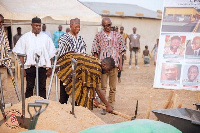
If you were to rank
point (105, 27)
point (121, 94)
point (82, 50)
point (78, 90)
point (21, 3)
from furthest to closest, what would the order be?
point (21, 3) → point (121, 94) → point (105, 27) → point (82, 50) → point (78, 90)

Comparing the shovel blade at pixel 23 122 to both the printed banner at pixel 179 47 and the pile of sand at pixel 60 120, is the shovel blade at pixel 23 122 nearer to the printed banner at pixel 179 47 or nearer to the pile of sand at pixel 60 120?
the pile of sand at pixel 60 120

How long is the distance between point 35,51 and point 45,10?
13.8ft

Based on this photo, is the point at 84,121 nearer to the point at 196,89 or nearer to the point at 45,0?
the point at 196,89

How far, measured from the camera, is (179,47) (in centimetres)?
864

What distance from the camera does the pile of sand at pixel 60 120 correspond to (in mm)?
3682

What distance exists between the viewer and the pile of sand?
368 cm

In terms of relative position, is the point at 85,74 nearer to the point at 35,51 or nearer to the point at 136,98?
the point at 35,51

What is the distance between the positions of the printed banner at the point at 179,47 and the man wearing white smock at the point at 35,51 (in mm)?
4014

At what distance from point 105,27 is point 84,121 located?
2373mm

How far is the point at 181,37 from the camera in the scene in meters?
8.62

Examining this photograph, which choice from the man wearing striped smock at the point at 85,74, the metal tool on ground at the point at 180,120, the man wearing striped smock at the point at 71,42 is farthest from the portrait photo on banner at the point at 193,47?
the metal tool on ground at the point at 180,120

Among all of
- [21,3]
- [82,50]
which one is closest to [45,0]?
[21,3]

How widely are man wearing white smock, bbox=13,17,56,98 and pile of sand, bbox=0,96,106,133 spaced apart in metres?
1.24

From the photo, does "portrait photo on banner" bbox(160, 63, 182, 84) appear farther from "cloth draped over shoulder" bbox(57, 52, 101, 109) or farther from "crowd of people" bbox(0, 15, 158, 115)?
"cloth draped over shoulder" bbox(57, 52, 101, 109)
